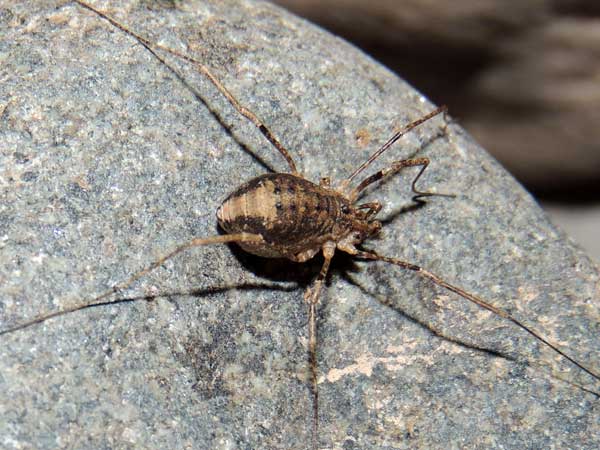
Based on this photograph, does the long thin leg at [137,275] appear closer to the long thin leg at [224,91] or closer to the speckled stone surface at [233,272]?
the speckled stone surface at [233,272]

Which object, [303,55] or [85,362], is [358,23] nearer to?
[303,55]

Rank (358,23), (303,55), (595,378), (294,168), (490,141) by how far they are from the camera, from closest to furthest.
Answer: (595,378) < (294,168) < (303,55) < (358,23) < (490,141)

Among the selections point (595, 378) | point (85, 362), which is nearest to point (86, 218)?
point (85, 362)

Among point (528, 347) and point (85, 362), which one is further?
point (528, 347)

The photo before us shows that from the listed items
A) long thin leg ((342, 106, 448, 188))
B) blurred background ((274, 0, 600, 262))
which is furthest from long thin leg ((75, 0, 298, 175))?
blurred background ((274, 0, 600, 262))

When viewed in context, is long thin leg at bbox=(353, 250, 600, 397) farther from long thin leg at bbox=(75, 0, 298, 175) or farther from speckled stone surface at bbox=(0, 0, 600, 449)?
long thin leg at bbox=(75, 0, 298, 175)

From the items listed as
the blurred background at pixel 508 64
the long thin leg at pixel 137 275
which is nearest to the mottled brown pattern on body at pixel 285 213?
the long thin leg at pixel 137 275
